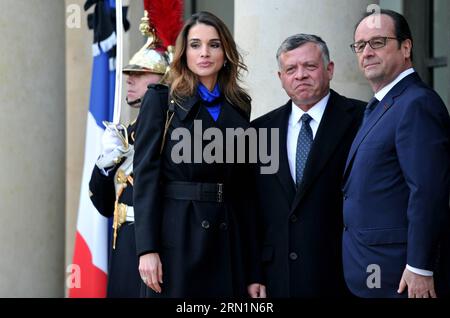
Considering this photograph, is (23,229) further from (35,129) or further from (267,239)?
(267,239)

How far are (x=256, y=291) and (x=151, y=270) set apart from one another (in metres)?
0.57

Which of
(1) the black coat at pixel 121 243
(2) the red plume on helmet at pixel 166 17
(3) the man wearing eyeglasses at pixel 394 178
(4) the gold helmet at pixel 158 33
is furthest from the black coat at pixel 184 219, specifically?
(2) the red plume on helmet at pixel 166 17

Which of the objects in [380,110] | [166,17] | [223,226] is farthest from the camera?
[166,17]

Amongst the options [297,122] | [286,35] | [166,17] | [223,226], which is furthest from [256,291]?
[166,17]

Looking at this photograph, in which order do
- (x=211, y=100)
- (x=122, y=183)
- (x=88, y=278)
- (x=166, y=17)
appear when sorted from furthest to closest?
(x=88, y=278), (x=166, y=17), (x=122, y=183), (x=211, y=100)

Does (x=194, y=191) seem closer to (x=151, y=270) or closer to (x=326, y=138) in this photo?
(x=151, y=270)

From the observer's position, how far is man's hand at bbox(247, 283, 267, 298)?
5.33 metres

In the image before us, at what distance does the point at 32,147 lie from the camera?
7551 millimetres

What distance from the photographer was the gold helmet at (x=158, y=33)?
22.2 ft

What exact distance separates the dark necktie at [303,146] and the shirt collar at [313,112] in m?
0.03

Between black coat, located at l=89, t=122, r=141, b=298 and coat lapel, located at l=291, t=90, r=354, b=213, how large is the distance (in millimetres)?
1477

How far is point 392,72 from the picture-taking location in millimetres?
5047

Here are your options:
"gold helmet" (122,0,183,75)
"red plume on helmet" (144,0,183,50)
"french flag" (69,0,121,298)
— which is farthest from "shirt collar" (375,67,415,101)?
"french flag" (69,0,121,298)
